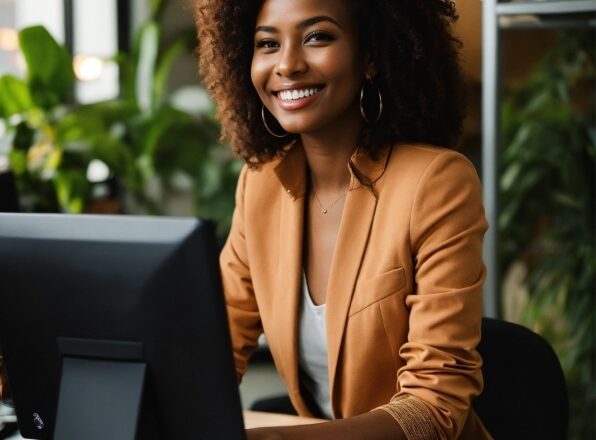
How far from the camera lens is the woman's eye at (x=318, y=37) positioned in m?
1.58

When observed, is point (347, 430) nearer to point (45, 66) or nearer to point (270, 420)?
point (270, 420)

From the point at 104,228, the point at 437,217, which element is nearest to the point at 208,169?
the point at 437,217

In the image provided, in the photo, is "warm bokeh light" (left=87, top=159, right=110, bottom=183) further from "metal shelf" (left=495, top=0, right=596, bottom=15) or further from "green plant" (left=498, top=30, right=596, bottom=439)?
"metal shelf" (left=495, top=0, right=596, bottom=15)

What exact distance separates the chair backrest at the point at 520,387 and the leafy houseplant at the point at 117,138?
6.57 ft

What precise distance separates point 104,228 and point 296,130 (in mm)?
587

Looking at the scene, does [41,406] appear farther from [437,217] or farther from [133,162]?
[133,162]

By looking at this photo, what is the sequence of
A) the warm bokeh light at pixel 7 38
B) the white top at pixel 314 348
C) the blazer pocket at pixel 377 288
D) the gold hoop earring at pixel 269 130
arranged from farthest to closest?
1. the warm bokeh light at pixel 7 38
2. the gold hoop earring at pixel 269 130
3. the white top at pixel 314 348
4. the blazer pocket at pixel 377 288

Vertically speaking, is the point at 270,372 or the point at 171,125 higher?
the point at 171,125

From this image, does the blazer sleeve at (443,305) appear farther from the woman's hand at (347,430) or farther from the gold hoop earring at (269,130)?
the gold hoop earring at (269,130)

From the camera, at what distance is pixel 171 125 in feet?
13.8

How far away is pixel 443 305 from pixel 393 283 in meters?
0.10

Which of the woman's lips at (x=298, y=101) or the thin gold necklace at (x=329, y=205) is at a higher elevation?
the woman's lips at (x=298, y=101)

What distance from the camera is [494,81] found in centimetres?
233

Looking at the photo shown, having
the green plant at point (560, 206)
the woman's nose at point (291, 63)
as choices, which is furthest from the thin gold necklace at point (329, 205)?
the green plant at point (560, 206)
